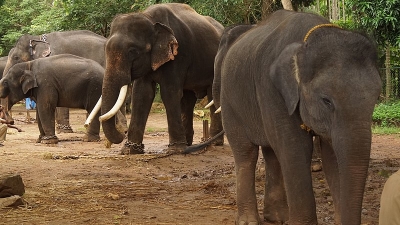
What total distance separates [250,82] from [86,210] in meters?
2.14

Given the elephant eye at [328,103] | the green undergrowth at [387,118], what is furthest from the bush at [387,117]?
the elephant eye at [328,103]

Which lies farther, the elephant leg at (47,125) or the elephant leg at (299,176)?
the elephant leg at (47,125)

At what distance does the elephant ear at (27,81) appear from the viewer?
14352 mm

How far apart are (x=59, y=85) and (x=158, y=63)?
4.10m

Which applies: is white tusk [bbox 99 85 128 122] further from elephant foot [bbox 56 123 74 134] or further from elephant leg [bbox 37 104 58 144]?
elephant foot [bbox 56 123 74 134]

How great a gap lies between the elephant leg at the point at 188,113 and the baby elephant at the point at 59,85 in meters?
2.28

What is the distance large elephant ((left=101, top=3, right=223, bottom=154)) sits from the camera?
10539 millimetres

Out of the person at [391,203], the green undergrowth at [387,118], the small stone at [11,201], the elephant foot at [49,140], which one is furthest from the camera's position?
the green undergrowth at [387,118]

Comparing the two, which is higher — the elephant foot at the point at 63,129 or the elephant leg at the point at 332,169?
the elephant leg at the point at 332,169

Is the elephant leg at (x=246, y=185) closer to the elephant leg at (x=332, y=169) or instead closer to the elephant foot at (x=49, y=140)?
the elephant leg at (x=332, y=169)

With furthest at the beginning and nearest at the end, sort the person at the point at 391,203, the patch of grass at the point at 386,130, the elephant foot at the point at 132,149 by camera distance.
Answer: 1. the patch of grass at the point at 386,130
2. the elephant foot at the point at 132,149
3. the person at the point at 391,203

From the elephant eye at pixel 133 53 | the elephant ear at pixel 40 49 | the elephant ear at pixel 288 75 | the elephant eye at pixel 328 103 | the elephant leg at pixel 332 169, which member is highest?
the elephant ear at pixel 288 75

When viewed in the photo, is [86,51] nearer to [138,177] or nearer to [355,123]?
[138,177]

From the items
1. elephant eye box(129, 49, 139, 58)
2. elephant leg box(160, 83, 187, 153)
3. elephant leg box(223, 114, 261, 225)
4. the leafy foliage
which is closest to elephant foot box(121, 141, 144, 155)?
elephant leg box(160, 83, 187, 153)
